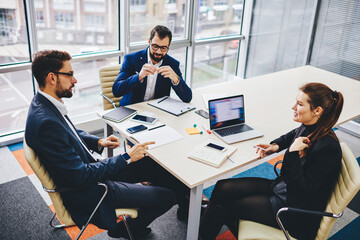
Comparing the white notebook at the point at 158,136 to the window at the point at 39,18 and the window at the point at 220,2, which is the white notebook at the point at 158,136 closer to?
the window at the point at 39,18

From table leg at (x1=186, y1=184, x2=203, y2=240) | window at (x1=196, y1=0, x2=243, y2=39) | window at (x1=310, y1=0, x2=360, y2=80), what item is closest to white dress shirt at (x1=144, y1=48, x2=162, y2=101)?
table leg at (x1=186, y1=184, x2=203, y2=240)

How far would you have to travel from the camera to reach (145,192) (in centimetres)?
228

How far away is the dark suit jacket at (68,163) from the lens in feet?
6.30

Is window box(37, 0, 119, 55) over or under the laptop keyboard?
over

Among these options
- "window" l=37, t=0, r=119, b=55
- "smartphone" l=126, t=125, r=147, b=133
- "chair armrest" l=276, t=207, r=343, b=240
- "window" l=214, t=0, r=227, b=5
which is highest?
"window" l=214, t=0, r=227, b=5

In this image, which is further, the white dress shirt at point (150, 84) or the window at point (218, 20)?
the window at point (218, 20)

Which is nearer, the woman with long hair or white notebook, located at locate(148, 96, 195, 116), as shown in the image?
the woman with long hair

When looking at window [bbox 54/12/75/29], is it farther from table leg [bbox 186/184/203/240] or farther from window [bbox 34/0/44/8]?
table leg [bbox 186/184/203/240]

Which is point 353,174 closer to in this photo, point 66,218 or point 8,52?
point 66,218

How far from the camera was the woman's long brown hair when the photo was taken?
204 centimetres

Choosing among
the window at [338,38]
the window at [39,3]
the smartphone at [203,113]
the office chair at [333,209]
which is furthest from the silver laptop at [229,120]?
the window at [338,38]

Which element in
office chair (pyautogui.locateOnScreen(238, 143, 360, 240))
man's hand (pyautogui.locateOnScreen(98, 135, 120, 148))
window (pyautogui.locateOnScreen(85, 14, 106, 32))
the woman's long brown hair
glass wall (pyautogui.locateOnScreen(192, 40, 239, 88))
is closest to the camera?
office chair (pyautogui.locateOnScreen(238, 143, 360, 240))

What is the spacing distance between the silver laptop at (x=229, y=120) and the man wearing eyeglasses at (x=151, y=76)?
0.58 metres

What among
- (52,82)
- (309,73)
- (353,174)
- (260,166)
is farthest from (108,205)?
(309,73)
